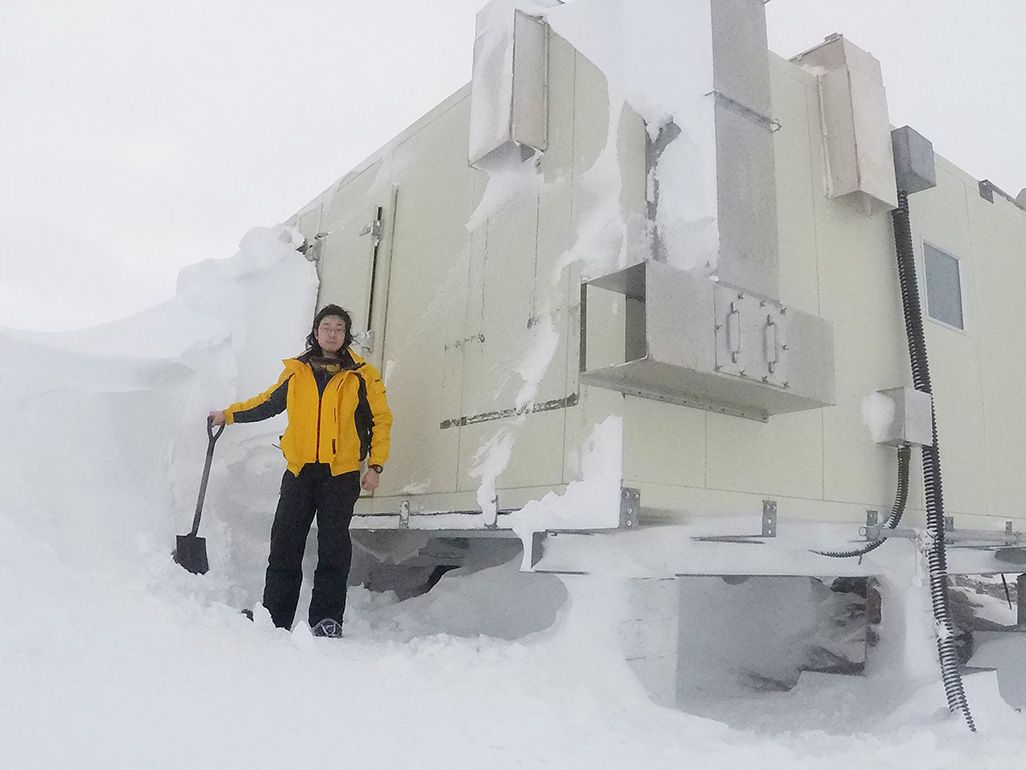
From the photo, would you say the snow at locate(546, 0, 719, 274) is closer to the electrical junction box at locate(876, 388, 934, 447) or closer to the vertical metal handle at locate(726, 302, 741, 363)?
the vertical metal handle at locate(726, 302, 741, 363)

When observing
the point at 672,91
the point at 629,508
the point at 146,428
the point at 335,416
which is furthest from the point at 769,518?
the point at 146,428

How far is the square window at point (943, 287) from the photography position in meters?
4.76

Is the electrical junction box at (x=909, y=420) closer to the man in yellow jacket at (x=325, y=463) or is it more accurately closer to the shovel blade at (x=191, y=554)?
the man in yellow jacket at (x=325, y=463)

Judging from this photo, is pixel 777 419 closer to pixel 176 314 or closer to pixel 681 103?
pixel 681 103

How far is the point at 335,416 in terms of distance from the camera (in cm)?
402

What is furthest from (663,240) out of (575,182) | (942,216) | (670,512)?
(942,216)

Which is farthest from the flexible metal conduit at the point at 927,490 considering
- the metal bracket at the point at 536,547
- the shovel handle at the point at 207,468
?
the shovel handle at the point at 207,468

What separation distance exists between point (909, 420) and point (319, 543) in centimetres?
303

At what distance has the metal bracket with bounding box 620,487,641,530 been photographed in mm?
3135

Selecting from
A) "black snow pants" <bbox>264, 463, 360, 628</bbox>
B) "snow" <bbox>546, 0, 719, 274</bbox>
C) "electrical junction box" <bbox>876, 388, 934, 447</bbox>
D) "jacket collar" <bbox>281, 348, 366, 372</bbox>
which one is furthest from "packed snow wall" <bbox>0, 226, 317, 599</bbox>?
"electrical junction box" <bbox>876, 388, 934, 447</bbox>

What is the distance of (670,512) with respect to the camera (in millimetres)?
3387

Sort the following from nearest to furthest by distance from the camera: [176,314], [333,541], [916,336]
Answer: [333,541] < [916,336] < [176,314]

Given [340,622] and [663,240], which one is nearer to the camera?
[663,240]

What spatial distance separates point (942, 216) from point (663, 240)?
8.45 feet
